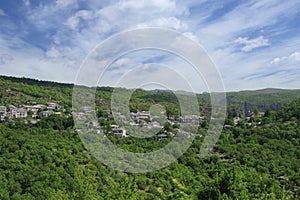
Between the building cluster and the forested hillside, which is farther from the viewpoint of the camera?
the building cluster

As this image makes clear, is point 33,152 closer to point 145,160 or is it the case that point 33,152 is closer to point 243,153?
point 145,160

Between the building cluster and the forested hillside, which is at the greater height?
the building cluster

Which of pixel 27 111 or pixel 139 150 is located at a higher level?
pixel 27 111

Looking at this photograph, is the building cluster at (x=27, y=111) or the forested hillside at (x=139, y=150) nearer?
the forested hillside at (x=139, y=150)

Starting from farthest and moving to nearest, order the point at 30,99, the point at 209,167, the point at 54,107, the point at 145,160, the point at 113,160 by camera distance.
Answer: the point at 30,99, the point at 54,107, the point at 209,167, the point at 145,160, the point at 113,160

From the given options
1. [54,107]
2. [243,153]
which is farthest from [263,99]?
[54,107]

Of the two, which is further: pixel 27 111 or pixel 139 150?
pixel 27 111

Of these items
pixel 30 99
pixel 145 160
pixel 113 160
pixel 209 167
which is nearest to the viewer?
pixel 113 160

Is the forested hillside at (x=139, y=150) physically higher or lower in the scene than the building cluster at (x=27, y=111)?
lower
